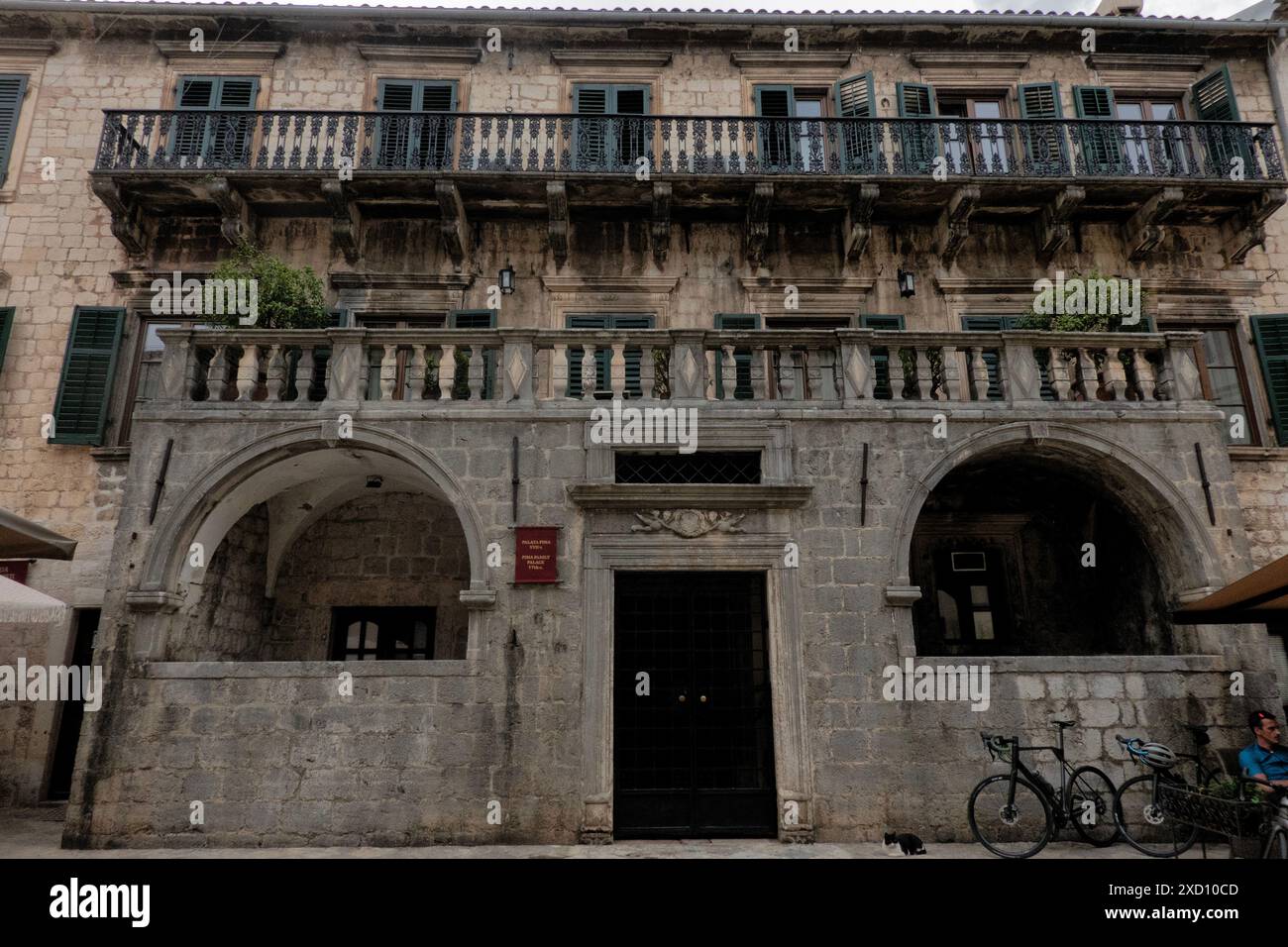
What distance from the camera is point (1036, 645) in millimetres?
10727

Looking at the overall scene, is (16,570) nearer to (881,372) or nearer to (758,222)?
(758,222)

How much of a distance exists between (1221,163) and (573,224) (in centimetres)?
1065

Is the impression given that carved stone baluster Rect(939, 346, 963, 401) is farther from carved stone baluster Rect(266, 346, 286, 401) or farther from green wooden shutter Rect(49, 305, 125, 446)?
green wooden shutter Rect(49, 305, 125, 446)

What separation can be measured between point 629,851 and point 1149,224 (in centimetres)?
1240

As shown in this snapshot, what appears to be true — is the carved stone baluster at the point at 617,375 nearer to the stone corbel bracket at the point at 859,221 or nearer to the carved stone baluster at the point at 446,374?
the carved stone baluster at the point at 446,374

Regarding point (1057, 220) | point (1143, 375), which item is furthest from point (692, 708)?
point (1057, 220)

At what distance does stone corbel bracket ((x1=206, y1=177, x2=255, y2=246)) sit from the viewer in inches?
445

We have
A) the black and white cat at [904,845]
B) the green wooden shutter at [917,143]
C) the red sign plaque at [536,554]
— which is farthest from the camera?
the green wooden shutter at [917,143]

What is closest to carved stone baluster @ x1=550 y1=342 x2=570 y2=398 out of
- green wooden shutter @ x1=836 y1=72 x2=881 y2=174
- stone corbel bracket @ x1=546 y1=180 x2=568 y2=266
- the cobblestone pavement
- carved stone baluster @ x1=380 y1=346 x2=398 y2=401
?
carved stone baluster @ x1=380 y1=346 x2=398 y2=401

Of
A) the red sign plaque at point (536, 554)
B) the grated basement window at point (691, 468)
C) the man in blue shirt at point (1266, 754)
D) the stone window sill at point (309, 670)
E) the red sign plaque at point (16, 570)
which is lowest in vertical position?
the man in blue shirt at point (1266, 754)

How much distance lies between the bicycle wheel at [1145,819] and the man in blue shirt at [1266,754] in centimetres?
78

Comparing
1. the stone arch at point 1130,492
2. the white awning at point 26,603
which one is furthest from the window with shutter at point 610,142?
the white awning at point 26,603

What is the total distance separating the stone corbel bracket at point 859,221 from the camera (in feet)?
37.5
